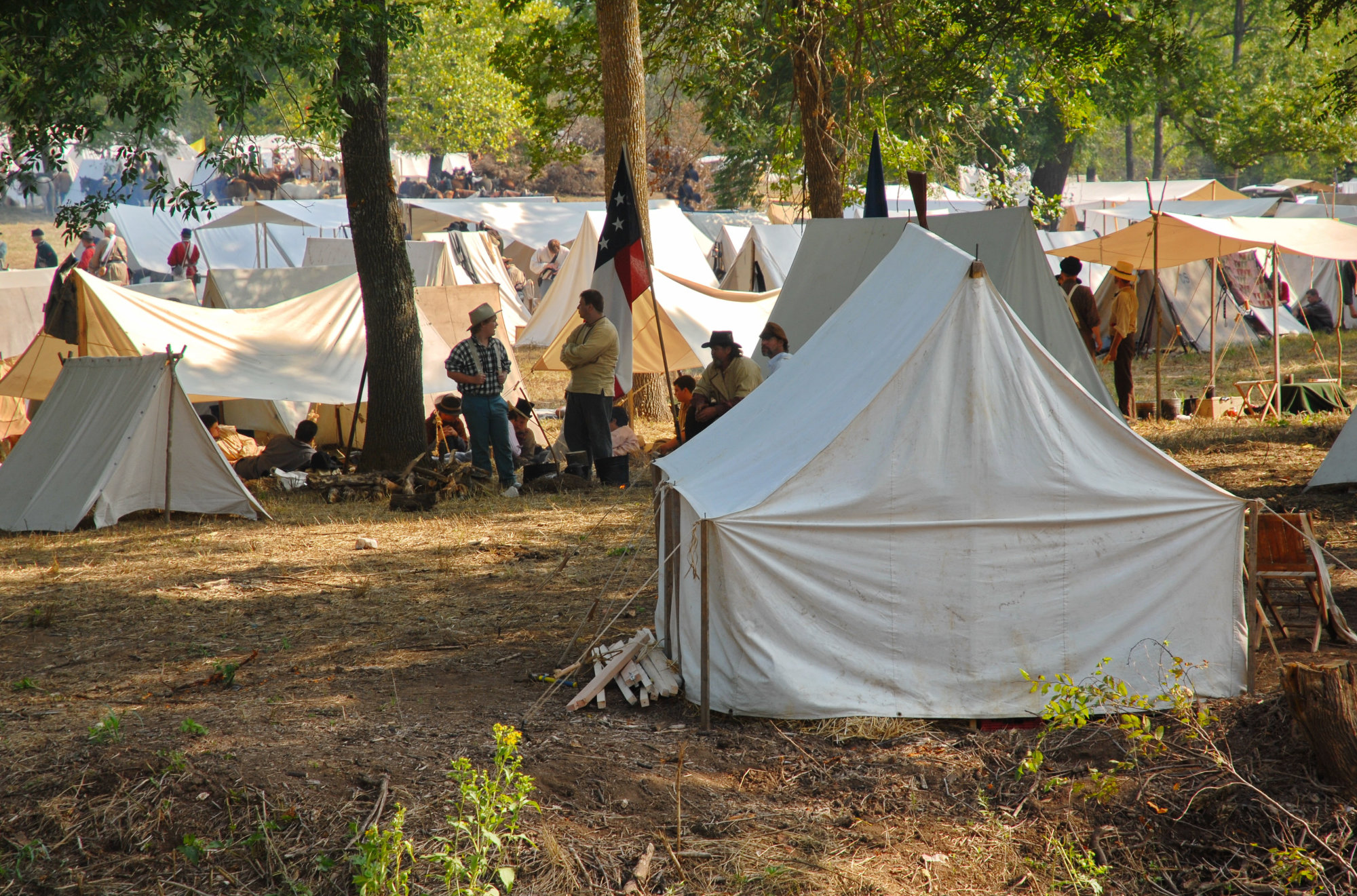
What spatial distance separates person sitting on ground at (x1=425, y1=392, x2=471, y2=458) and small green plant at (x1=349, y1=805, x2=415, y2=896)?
736 cm

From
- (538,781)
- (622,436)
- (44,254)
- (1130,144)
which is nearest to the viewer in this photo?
(538,781)

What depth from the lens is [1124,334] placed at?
1248 cm

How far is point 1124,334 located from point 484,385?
22.9 feet

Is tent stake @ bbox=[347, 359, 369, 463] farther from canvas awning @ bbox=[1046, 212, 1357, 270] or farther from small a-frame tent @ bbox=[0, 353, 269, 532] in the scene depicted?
canvas awning @ bbox=[1046, 212, 1357, 270]

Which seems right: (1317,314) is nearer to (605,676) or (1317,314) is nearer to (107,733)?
(605,676)

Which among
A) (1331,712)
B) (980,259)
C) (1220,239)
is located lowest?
(1331,712)

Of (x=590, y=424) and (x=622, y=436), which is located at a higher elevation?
(x=590, y=424)

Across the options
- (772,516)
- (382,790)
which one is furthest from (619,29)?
(382,790)

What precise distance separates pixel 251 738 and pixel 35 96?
334 cm

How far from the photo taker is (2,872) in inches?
141

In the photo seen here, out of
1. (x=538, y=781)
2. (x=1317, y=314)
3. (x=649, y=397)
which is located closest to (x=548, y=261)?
(x=649, y=397)

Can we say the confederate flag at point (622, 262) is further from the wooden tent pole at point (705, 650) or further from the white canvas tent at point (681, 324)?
the wooden tent pole at point (705, 650)

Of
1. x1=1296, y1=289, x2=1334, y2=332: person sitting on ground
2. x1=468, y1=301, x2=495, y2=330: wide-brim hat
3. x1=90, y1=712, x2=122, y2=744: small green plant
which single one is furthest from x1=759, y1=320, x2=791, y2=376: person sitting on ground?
x1=1296, y1=289, x2=1334, y2=332: person sitting on ground

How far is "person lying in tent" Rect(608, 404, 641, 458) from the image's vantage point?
10336 millimetres
